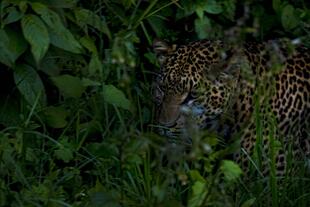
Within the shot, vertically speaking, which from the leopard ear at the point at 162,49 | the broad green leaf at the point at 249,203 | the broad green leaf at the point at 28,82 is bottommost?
the broad green leaf at the point at 249,203

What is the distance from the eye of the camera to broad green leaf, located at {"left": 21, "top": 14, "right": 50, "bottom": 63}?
496 cm

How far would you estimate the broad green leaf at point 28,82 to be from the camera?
5254 mm

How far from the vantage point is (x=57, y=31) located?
5074mm

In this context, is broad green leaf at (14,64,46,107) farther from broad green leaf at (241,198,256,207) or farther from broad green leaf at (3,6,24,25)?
broad green leaf at (241,198,256,207)

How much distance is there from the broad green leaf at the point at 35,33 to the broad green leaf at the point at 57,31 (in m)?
0.04

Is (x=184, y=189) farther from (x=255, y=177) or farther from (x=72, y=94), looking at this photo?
(x=72, y=94)

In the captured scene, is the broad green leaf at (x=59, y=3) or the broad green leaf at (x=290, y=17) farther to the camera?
the broad green leaf at (x=290, y=17)

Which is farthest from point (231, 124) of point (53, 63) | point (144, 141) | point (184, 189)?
point (144, 141)

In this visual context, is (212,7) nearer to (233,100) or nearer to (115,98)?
(233,100)

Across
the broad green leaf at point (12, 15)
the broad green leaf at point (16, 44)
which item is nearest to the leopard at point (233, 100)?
the broad green leaf at point (16, 44)

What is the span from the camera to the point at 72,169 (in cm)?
500

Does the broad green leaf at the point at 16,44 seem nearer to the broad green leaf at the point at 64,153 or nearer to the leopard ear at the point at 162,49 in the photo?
the broad green leaf at the point at 64,153

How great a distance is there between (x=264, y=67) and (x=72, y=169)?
153cm

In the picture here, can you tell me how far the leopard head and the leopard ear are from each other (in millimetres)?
69
